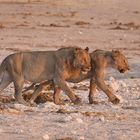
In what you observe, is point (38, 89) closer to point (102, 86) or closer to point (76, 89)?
point (102, 86)

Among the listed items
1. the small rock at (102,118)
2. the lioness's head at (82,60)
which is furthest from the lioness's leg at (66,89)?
the small rock at (102,118)

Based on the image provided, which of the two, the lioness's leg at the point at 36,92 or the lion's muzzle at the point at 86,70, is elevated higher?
the lion's muzzle at the point at 86,70

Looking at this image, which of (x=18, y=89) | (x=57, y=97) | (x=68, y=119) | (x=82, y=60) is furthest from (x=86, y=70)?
(x=68, y=119)

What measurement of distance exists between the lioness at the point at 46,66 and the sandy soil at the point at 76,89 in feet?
1.47

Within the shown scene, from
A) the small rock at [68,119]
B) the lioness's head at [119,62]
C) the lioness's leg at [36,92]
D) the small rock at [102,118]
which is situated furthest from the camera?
the lioness's head at [119,62]

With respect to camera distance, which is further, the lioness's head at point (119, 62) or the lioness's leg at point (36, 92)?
the lioness's head at point (119, 62)

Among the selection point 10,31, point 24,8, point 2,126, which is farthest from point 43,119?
point 24,8

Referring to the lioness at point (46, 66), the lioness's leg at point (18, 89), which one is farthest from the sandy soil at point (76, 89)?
the lioness at point (46, 66)

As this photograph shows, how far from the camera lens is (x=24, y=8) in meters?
49.4

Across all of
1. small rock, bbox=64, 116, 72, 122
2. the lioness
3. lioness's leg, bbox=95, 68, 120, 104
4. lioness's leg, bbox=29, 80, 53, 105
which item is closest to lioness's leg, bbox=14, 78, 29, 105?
the lioness

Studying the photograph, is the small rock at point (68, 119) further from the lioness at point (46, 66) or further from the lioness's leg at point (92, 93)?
the lioness's leg at point (92, 93)

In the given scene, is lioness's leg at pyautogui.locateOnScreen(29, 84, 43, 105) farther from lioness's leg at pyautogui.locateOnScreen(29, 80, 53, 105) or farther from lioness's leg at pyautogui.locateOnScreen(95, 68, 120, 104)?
lioness's leg at pyautogui.locateOnScreen(95, 68, 120, 104)

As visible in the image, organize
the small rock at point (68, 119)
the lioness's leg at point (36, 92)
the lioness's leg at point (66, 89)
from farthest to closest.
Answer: the lioness's leg at point (36, 92), the lioness's leg at point (66, 89), the small rock at point (68, 119)

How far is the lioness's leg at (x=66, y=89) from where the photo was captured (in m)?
12.0
